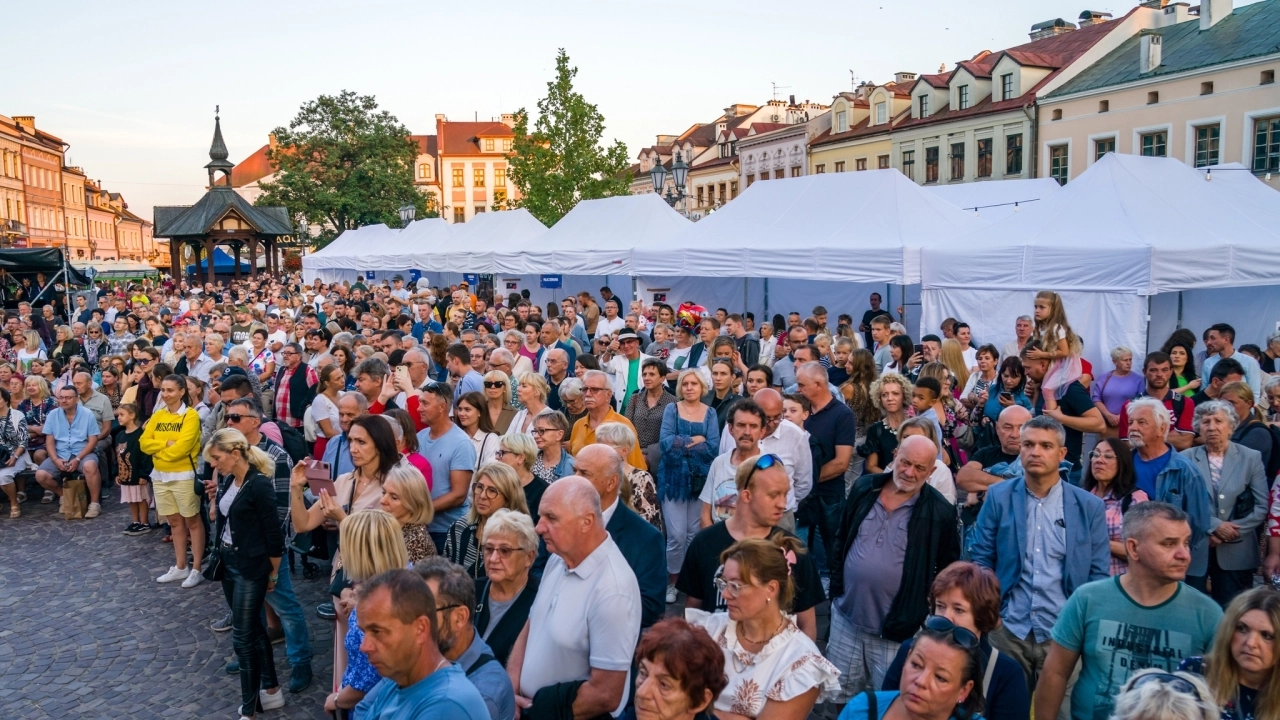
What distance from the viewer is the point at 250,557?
493 centimetres

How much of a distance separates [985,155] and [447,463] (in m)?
35.5

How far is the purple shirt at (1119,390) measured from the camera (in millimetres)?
7203

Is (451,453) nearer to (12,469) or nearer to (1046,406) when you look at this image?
(1046,406)

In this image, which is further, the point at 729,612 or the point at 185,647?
the point at 185,647

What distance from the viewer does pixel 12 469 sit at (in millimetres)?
9398

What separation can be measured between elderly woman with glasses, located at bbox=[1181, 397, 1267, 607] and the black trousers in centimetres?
517

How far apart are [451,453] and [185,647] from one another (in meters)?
2.36

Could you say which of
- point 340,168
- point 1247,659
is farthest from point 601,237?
point 340,168

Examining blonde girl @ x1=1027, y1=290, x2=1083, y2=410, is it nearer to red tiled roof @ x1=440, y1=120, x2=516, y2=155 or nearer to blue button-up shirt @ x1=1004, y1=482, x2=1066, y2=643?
blue button-up shirt @ x1=1004, y1=482, x2=1066, y2=643

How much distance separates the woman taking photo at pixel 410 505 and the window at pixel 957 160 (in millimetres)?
37009

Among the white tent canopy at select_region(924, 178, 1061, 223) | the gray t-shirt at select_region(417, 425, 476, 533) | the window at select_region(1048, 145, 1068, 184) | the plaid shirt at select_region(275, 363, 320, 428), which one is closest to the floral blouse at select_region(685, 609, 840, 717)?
the gray t-shirt at select_region(417, 425, 476, 533)

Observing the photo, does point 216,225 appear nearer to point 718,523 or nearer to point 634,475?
point 634,475

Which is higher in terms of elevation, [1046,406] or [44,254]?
[44,254]

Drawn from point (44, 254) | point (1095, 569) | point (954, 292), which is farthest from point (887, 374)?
point (44, 254)
